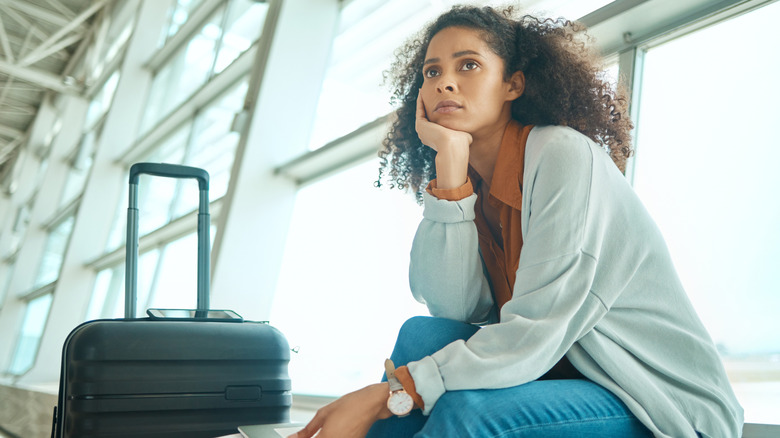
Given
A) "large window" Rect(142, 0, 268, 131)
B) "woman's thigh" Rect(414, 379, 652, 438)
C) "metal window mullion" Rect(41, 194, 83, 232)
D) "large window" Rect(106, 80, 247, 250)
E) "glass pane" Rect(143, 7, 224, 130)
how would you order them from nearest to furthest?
"woman's thigh" Rect(414, 379, 652, 438) → "large window" Rect(106, 80, 247, 250) → "large window" Rect(142, 0, 268, 131) → "glass pane" Rect(143, 7, 224, 130) → "metal window mullion" Rect(41, 194, 83, 232)

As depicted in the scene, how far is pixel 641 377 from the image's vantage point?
96cm

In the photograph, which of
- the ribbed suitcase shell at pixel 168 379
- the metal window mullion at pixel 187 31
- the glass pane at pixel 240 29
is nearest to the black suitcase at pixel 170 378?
the ribbed suitcase shell at pixel 168 379

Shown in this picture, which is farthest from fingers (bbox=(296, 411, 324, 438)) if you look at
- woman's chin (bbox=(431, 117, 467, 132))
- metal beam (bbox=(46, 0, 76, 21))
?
metal beam (bbox=(46, 0, 76, 21))

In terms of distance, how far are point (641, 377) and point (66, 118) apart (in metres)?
9.70

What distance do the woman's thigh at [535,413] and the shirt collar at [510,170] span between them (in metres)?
0.37

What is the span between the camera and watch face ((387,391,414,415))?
3.07 ft

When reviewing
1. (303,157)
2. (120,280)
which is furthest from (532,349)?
(120,280)

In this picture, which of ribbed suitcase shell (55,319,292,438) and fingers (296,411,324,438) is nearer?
fingers (296,411,324,438)

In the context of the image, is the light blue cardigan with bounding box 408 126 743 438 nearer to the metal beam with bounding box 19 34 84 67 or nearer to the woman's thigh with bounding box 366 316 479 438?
the woman's thigh with bounding box 366 316 479 438

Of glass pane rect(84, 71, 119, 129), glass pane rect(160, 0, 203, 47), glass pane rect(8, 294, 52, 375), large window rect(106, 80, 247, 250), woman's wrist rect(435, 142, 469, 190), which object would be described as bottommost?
glass pane rect(8, 294, 52, 375)

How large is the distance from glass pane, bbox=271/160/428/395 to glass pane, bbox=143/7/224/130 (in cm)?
243

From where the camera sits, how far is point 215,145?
466cm

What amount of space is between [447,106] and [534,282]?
0.50 metres

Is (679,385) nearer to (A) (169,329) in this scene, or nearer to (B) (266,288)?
(A) (169,329)
